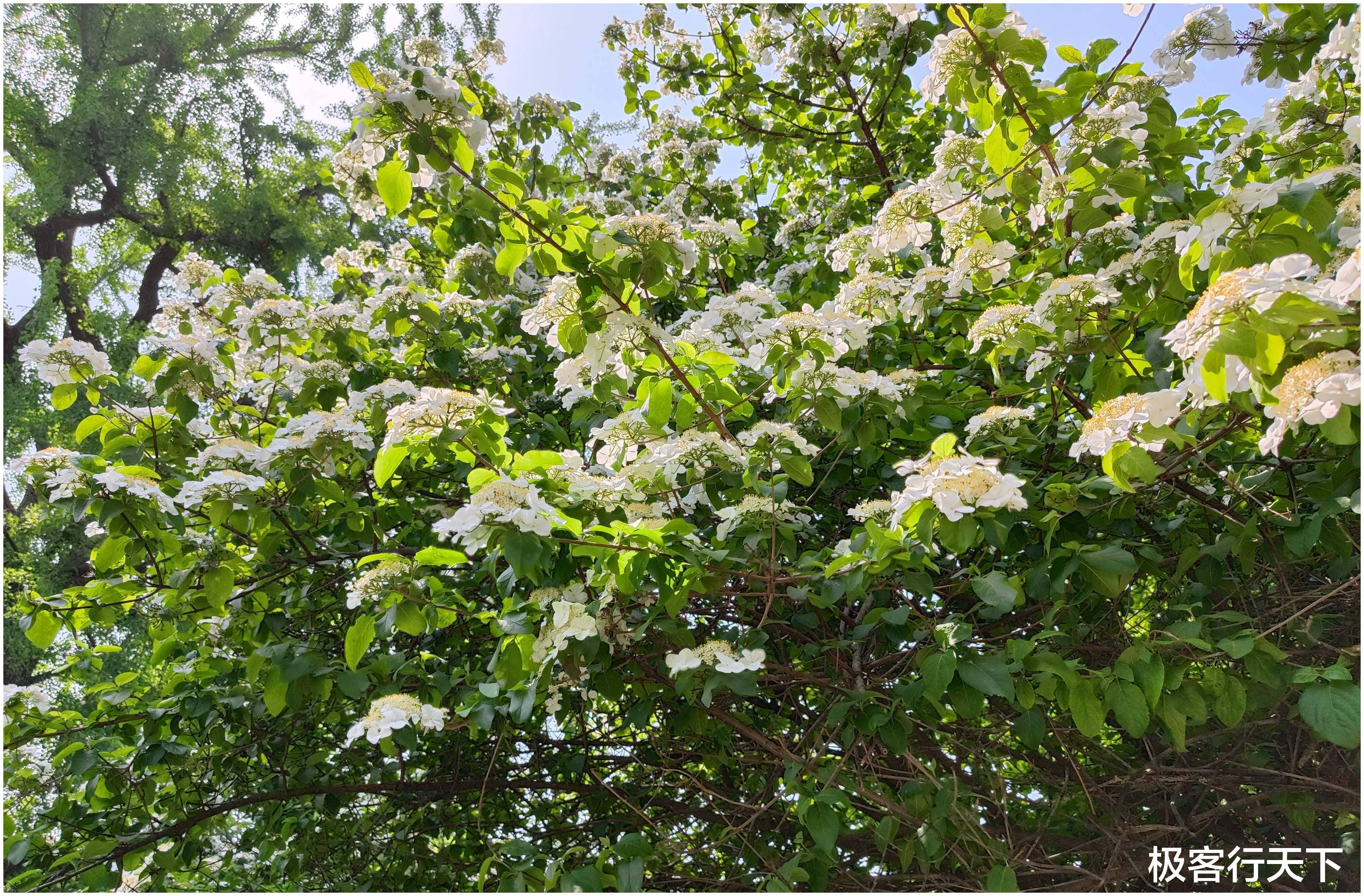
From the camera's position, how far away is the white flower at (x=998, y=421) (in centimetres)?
139

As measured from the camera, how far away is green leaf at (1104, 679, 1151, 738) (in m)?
1.08

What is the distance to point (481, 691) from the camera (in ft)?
4.70

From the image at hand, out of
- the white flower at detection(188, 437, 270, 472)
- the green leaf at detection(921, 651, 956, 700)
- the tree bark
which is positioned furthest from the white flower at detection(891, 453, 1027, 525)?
the tree bark

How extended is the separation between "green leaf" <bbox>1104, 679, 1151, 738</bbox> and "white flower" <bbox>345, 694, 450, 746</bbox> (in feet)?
3.27

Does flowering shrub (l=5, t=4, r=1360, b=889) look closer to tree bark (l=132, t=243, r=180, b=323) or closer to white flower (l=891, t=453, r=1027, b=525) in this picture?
white flower (l=891, t=453, r=1027, b=525)

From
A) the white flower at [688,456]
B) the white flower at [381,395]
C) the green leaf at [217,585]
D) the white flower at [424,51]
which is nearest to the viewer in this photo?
the white flower at [688,456]

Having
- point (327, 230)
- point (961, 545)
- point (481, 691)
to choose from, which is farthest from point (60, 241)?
point (961, 545)

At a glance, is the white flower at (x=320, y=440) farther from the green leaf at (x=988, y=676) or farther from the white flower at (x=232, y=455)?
the green leaf at (x=988, y=676)

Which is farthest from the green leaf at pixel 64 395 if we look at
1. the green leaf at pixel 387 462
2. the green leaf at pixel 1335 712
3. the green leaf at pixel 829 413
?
the green leaf at pixel 1335 712

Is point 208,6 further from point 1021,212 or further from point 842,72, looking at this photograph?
point 1021,212

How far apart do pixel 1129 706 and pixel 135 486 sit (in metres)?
1.59

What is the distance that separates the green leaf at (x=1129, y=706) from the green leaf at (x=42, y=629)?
1.90 m

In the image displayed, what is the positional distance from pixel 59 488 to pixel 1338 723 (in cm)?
194

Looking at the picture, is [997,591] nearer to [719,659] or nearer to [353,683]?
[719,659]
